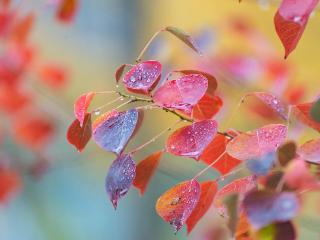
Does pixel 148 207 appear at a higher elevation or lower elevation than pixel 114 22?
lower

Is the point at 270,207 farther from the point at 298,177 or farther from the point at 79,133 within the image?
the point at 79,133

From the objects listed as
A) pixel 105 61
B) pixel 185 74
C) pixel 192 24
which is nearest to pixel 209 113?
pixel 185 74

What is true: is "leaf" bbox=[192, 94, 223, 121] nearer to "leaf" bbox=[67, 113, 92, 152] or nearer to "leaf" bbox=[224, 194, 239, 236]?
"leaf" bbox=[67, 113, 92, 152]

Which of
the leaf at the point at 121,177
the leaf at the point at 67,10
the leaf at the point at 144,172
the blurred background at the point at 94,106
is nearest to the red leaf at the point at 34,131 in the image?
the blurred background at the point at 94,106

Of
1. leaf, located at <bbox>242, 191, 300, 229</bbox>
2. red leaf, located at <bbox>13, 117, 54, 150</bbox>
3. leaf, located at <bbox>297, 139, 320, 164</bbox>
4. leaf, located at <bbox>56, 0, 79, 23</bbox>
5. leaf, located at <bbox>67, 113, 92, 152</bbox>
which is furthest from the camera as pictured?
red leaf, located at <bbox>13, 117, 54, 150</bbox>

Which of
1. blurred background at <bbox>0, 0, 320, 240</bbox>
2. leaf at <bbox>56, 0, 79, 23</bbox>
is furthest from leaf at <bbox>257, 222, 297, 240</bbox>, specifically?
blurred background at <bbox>0, 0, 320, 240</bbox>

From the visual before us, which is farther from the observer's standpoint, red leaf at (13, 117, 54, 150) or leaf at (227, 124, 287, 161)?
red leaf at (13, 117, 54, 150)

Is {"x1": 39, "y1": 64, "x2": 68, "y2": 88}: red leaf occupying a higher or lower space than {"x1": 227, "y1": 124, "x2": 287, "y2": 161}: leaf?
lower

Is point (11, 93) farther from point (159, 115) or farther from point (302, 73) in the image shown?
point (302, 73)
